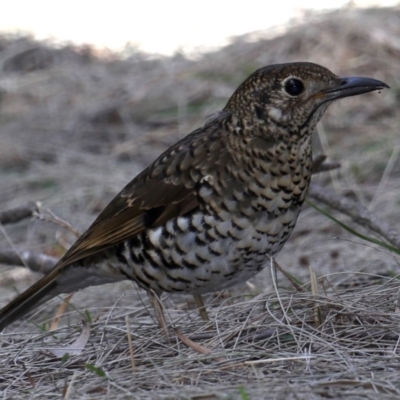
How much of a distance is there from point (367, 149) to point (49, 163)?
2650 mm

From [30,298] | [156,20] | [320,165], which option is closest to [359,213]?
[320,165]

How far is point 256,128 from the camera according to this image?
4.34m

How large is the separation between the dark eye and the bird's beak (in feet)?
0.31

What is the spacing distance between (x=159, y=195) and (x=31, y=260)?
1514 mm

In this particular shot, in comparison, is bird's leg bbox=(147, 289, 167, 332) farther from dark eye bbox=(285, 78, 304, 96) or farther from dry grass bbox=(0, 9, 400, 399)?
dark eye bbox=(285, 78, 304, 96)

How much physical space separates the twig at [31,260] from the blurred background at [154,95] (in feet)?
1.40

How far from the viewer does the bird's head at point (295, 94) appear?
4.22 metres

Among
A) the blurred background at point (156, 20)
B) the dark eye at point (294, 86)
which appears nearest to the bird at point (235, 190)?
the dark eye at point (294, 86)

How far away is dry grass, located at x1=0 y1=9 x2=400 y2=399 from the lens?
369 cm

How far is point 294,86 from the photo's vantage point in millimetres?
4238

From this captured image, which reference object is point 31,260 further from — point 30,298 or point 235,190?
point 235,190

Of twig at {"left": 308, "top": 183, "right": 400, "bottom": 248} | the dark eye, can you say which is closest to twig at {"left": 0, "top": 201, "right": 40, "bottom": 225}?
twig at {"left": 308, "top": 183, "right": 400, "bottom": 248}

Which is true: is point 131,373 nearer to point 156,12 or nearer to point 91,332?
point 91,332

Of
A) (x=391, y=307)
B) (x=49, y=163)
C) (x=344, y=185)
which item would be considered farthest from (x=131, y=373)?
(x=49, y=163)
